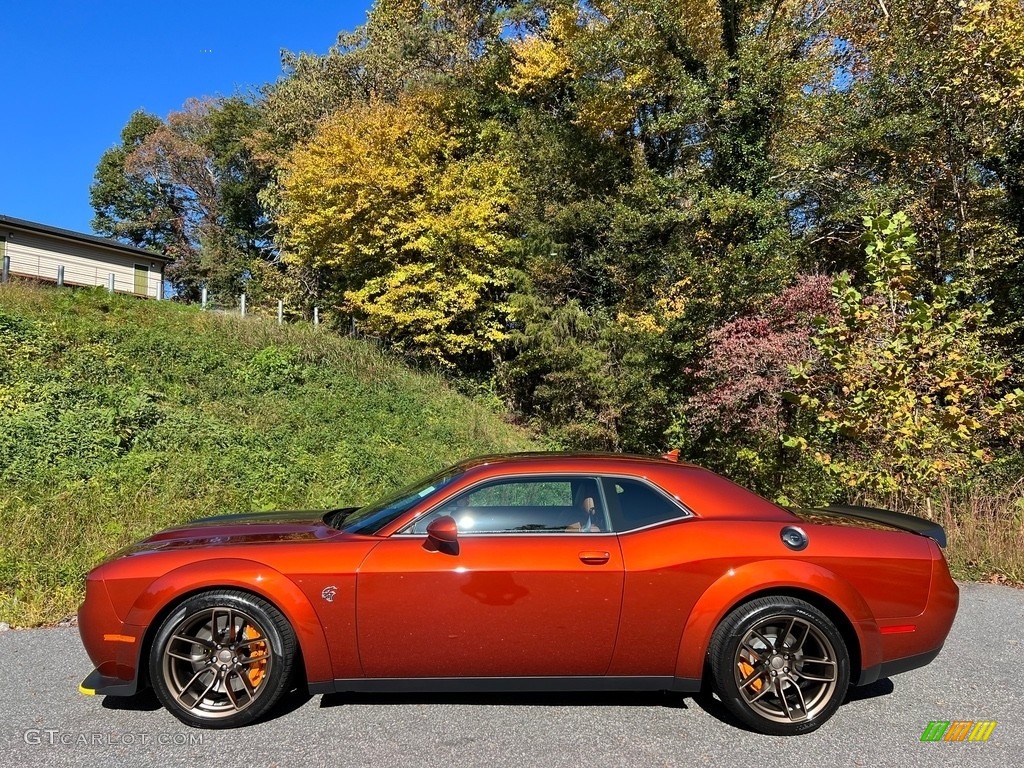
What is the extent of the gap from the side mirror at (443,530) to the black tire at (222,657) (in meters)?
0.89

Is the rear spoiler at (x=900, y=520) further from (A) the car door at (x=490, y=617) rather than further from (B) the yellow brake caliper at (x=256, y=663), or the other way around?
(B) the yellow brake caliper at (x=256, y=663)

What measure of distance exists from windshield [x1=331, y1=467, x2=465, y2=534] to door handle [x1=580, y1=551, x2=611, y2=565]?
0.86 metres

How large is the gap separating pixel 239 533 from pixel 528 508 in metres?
1.69

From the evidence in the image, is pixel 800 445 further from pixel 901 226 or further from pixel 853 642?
pixel 853 642

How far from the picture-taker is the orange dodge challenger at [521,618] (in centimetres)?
323

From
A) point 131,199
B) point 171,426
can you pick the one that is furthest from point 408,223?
point 131,199

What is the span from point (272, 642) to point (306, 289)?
2712cm

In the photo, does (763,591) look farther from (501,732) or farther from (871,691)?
(501,732)

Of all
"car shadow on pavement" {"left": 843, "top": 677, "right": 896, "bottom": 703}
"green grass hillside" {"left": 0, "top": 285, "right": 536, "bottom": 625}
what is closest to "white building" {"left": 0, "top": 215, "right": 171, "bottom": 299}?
"green grass hillside" {"left": 0, "top": 285, "right": 536, "bottom": 625}

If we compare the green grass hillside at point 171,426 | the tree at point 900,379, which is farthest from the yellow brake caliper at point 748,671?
the green grass hillside at point 171,426

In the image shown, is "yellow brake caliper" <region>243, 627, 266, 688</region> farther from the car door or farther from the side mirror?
the side mirror

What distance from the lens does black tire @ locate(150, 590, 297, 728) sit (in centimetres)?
323

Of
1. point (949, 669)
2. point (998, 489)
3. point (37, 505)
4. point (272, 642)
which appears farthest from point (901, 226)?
point (37, 505)

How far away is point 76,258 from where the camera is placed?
25906 millimetres
